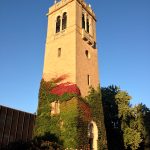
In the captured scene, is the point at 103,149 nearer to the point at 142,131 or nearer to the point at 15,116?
the point at 142,131

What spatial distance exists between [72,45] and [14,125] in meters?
11.0

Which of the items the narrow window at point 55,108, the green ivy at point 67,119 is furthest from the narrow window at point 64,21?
the narrow window at point 55,108

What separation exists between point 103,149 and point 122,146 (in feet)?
30.2

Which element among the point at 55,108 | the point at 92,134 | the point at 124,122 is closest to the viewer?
the point at 55,108

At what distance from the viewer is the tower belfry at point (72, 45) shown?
2914 centimetres

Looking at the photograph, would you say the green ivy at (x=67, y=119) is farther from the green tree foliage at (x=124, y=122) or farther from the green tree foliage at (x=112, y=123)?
the green tree foliage at (x=112, y=123)

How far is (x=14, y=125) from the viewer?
2625 centimetres

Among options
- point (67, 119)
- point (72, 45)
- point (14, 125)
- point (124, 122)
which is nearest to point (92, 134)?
point (67, 119)

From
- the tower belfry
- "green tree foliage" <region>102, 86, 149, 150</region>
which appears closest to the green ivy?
the tower belfry

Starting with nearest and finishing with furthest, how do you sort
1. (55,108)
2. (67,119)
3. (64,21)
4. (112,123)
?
1. (67,119)
2. (55,108)
3. (64,21)
4. (112,123)

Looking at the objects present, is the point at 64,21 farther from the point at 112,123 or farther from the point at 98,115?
the point at 112,123

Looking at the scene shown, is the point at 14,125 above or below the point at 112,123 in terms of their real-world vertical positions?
below

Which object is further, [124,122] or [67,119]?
[124,122]

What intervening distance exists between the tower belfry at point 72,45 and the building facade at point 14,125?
214 inches
